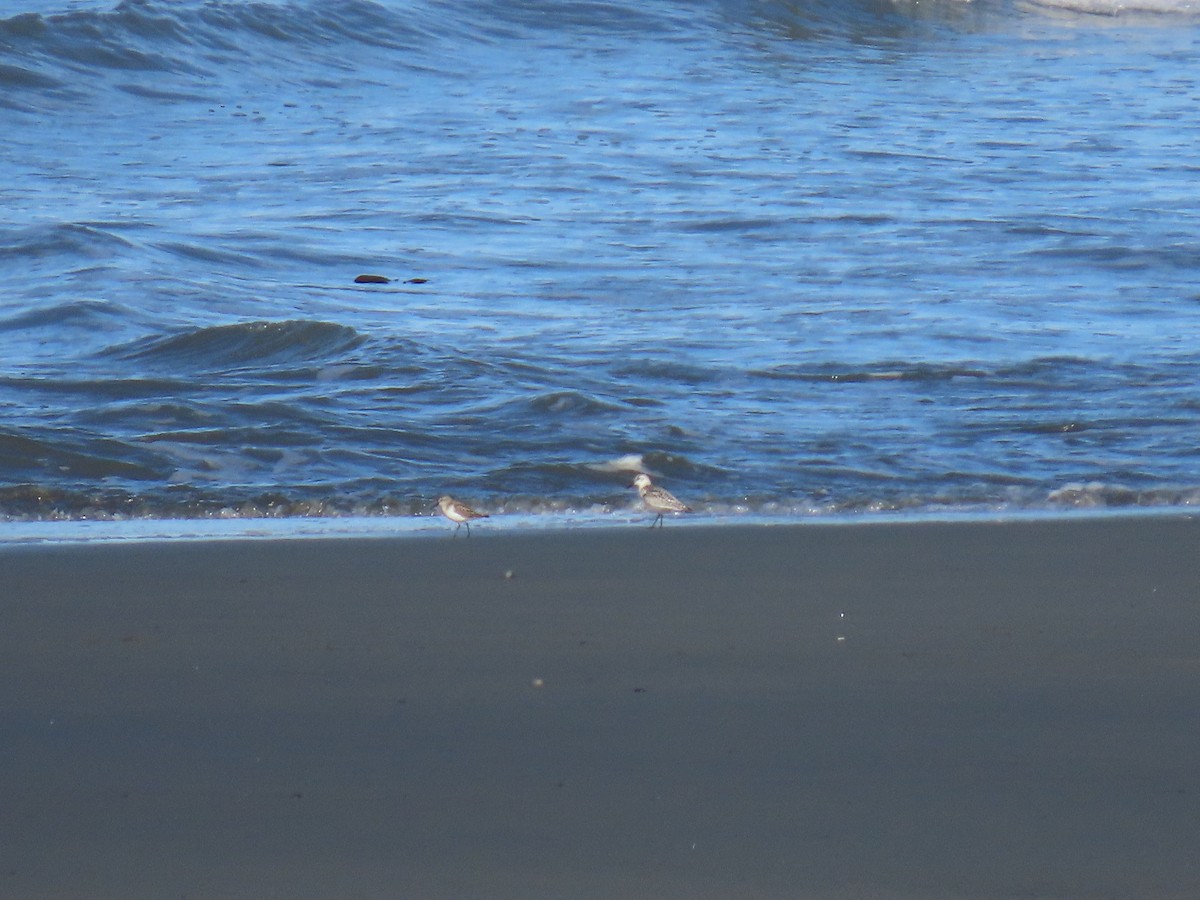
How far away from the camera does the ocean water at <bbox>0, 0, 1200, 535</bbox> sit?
17.4 ft

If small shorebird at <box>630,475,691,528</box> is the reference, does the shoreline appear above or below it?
below

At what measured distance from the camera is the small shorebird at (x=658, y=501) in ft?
14.8

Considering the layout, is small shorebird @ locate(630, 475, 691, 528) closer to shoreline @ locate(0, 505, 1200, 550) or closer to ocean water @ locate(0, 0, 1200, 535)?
shoreline @ locate(0, 505, 1200, 550)

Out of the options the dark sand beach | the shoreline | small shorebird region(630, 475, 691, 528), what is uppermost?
the dark sand beach

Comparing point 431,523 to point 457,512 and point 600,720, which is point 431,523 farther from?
point 600,720

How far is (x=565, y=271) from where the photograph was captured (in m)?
8.48

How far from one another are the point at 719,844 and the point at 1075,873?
1.74 feet

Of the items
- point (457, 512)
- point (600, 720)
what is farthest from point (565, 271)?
point (600, 720)

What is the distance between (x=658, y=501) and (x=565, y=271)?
412cm

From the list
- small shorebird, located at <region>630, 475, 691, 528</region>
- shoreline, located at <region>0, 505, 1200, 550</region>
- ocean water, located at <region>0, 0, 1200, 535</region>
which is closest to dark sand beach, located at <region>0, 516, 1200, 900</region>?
shoreline, located at <region>0, 505, 1200, 550</region>

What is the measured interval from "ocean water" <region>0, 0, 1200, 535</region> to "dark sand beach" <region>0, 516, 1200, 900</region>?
996mm

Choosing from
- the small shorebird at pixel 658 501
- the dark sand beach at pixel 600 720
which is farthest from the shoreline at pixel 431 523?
the dark sand beach at pixel 600 720

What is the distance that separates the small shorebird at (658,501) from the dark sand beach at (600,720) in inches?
13.8

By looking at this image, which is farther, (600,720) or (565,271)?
(565,271)
